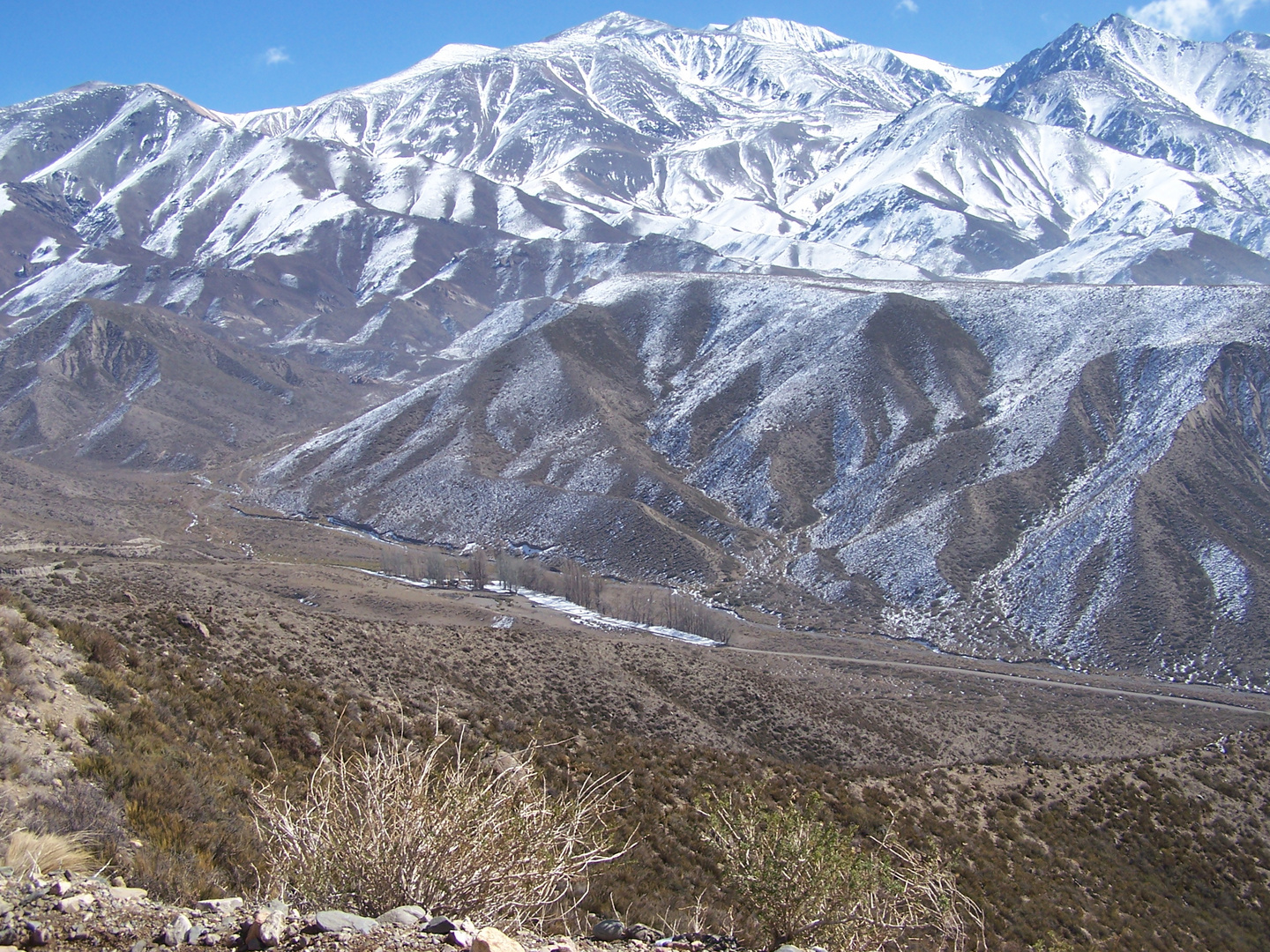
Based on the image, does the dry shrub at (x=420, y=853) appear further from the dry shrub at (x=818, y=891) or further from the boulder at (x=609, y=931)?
the dry shrub at (x=818, y=891)

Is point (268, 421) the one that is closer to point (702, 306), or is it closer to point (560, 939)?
point (702, 306)

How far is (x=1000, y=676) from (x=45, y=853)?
152 ft

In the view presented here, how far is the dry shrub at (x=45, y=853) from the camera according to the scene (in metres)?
6.61

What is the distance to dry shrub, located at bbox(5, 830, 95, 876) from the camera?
661 cm

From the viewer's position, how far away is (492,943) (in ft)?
17.4

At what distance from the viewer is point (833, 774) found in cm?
2577

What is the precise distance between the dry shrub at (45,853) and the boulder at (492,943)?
374 cm

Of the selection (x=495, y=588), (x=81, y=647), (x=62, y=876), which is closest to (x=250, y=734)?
(x=81, y=647)

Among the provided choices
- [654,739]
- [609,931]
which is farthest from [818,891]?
[654,739]

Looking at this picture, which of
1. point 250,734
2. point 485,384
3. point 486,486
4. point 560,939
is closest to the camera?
point 560,939

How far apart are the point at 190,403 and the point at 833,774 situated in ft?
370

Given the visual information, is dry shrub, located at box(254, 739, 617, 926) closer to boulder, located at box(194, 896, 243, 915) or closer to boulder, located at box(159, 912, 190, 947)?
boulder, located at box(194, 896, 243, 915)

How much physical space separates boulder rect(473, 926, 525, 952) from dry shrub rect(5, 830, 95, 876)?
12.3 feet

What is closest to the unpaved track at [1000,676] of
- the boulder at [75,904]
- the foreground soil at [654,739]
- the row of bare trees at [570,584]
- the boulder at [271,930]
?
the foreground soil at [654,739]
